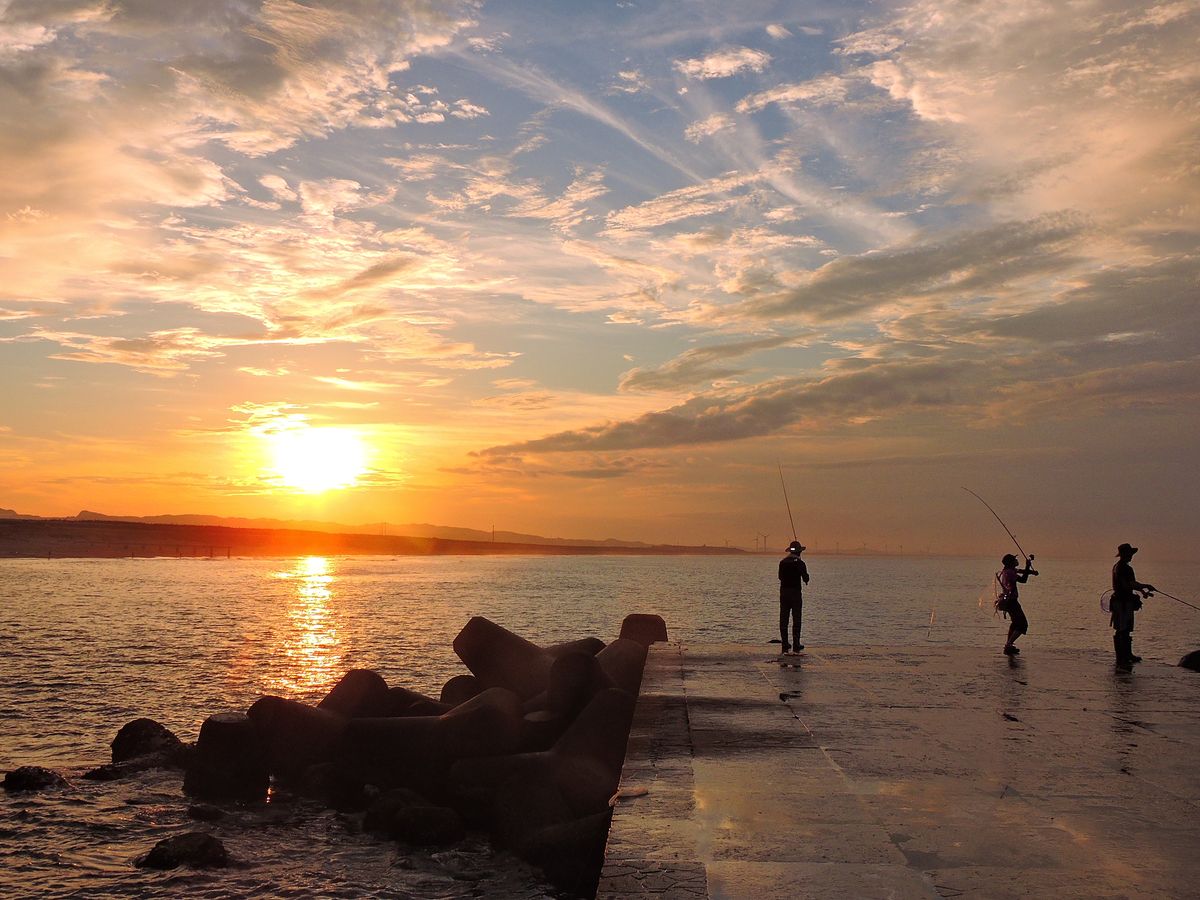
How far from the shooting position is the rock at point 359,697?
13.2 meters

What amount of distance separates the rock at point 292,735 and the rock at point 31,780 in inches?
115

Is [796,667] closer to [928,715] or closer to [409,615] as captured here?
[928,715]

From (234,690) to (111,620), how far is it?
23222 millimetres

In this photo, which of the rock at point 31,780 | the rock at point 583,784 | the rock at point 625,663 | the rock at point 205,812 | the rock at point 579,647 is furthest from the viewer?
the rock at point 579,647

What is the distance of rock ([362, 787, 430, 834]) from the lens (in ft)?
34.1

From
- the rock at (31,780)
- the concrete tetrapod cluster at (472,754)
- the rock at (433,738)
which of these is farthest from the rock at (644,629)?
the rock at (31,780)

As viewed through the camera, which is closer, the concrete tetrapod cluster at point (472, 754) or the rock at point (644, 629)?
the concrete tetrapod cluster at point (472, 754)

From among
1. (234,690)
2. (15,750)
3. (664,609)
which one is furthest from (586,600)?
(15,750)

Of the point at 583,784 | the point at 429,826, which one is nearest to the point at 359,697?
the point at 429,826

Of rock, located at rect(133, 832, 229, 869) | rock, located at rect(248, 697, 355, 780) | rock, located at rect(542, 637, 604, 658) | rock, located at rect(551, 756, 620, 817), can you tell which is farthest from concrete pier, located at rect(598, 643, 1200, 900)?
rock, located at rect(133, 832, 229, 869)

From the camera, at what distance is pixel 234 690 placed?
22.8 metres

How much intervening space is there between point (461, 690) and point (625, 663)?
2.73 m

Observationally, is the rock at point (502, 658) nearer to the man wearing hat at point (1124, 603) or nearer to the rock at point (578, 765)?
the rock at point (578, 765)

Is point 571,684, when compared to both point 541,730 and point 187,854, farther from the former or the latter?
point 187,854
